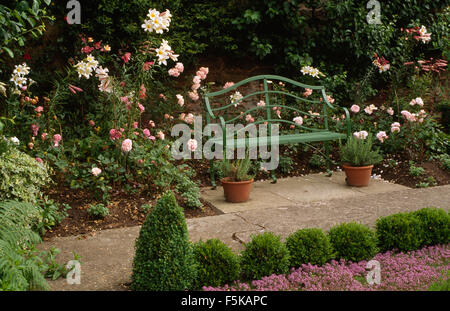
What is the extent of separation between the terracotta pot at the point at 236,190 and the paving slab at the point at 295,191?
0.06 metres

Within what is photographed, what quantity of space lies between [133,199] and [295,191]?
172cm

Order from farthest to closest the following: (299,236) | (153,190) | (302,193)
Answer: (302,193) → (153,190) → (299,236)

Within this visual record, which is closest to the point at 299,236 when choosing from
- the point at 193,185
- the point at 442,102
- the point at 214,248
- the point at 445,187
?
the point at 214,248

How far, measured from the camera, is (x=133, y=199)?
462cm

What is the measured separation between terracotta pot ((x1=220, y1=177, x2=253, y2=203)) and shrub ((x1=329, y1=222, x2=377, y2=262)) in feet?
5.35

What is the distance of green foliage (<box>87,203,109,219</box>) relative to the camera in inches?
164

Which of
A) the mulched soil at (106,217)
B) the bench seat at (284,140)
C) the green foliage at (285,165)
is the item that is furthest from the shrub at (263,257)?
the green foliage at (285,165)

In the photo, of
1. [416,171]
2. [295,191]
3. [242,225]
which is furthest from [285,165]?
[242,225]

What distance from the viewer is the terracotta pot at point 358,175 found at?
5480 millimetres

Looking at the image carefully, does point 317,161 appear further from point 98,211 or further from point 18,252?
→ point 18,252

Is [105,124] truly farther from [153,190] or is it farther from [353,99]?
[353,99]

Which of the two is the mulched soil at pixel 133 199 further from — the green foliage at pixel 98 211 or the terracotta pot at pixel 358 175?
the terracotta pot at pixel 358 175

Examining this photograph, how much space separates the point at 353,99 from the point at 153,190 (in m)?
3.73

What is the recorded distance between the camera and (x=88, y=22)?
643 cm
